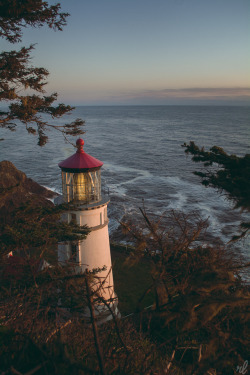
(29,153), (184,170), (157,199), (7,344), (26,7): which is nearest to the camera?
(7,344)

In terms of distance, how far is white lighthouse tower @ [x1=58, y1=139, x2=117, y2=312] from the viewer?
8.45 meters

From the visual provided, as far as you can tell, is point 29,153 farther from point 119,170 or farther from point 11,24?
point 11,24

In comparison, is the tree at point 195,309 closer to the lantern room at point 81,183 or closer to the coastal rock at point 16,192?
the lantern room at point 81,183

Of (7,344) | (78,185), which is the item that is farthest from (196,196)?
(7,344)

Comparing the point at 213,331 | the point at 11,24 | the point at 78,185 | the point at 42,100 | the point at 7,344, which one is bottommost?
the point at 213,331

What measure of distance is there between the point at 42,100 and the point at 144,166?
131 ft

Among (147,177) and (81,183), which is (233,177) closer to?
(81,183)

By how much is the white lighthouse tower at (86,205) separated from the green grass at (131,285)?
3444 mm

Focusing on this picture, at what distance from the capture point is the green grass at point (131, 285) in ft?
42.4

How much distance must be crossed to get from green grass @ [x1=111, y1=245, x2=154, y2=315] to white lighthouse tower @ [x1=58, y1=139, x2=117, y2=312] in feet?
11.3

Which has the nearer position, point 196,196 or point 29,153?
point 196,196

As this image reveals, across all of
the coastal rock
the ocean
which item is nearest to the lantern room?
the ocean

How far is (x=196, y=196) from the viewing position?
106ft

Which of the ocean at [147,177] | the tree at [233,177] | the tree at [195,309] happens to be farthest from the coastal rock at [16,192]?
the tree at [233,177]
